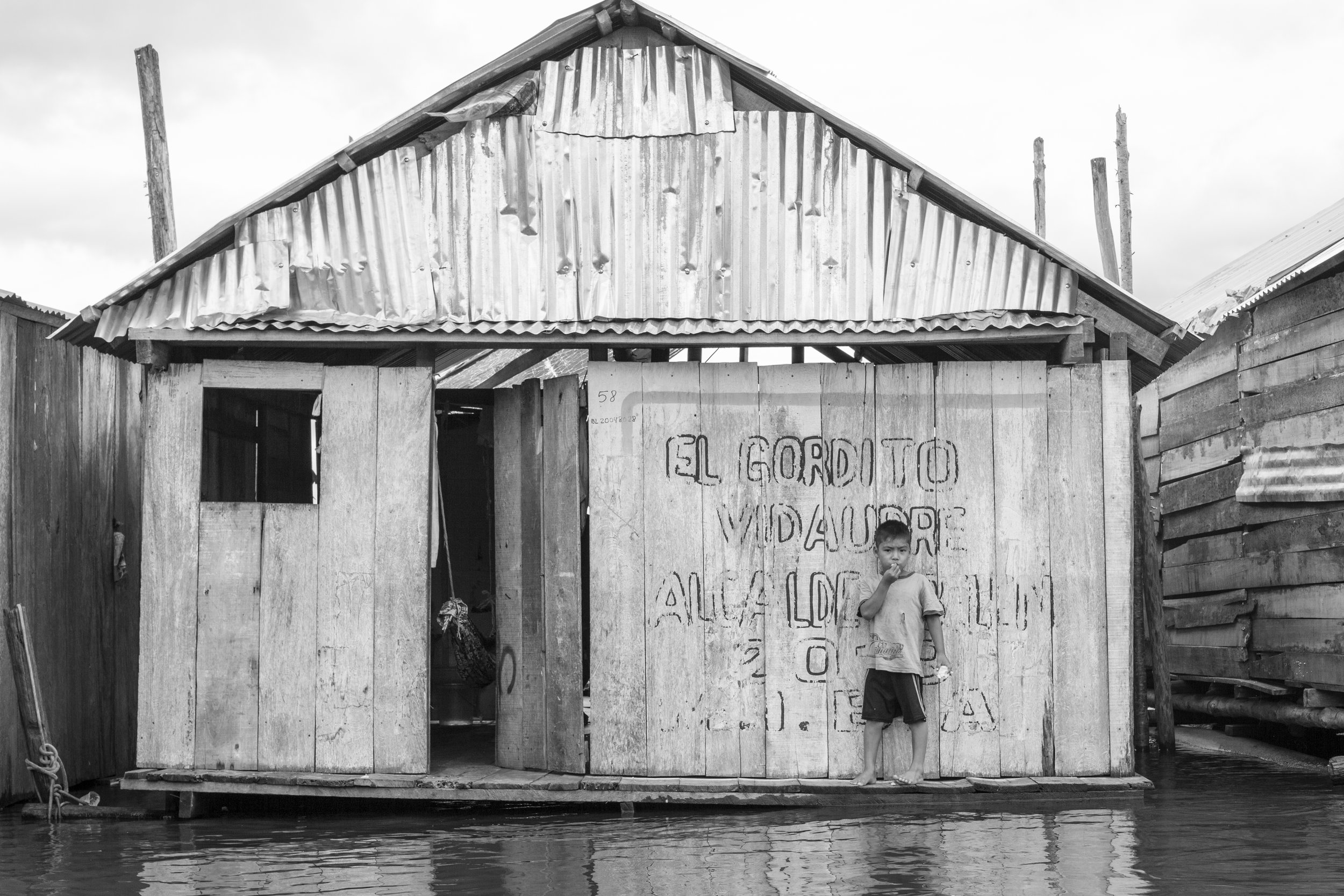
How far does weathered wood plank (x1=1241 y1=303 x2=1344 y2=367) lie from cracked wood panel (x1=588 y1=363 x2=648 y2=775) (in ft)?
18.6

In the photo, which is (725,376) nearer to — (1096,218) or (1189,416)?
(1189,416)

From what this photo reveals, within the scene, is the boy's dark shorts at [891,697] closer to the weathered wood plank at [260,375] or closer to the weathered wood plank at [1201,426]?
the weathered wood plank at [260,375]

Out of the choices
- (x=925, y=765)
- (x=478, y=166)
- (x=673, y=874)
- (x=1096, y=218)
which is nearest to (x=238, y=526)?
(x=478, y=166)

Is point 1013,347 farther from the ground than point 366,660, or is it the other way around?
point 1013,347

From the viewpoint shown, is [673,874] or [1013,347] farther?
[1013,347]

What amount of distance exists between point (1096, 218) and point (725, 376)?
14.5m

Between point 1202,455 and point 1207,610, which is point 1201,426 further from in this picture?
point 1207,610

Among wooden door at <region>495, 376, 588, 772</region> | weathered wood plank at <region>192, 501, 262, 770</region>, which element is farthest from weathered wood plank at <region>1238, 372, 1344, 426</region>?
weathered wood plank at <region>192, 501, 262, 770</region>

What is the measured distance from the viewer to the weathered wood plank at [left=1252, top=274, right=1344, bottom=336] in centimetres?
1089

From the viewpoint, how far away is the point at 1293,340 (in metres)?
11.5

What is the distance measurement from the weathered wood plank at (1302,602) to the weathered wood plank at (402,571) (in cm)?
704

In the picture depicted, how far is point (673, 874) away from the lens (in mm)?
6848

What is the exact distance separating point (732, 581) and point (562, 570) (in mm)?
1145

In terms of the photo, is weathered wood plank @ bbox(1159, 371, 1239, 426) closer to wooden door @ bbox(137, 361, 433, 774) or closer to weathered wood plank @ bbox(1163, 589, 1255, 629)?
weathered wood plank @ bbox(1163, 589, 1255, 629)
